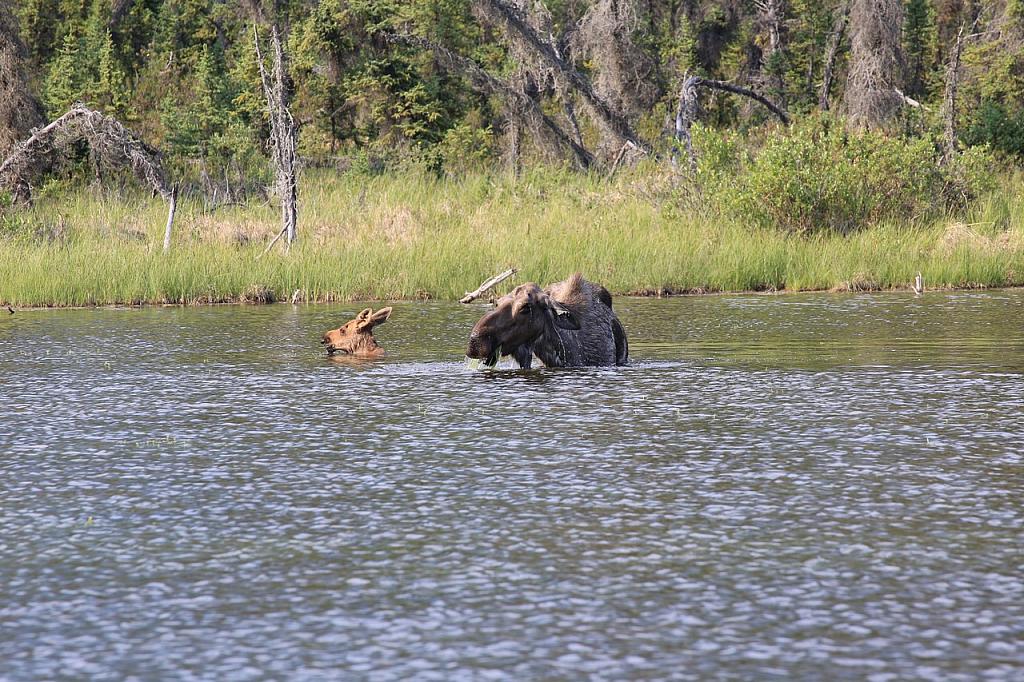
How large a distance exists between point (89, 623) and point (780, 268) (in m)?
19.5

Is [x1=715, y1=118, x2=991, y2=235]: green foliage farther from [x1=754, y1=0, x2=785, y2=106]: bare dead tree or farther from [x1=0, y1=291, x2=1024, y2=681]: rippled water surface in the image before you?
[x1=0, y1=291, x2=1024, y2=681]: rippled water surface

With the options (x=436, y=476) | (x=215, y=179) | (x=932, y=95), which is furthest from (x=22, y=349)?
(x=932, y=95)

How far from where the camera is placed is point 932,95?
38.9 metres

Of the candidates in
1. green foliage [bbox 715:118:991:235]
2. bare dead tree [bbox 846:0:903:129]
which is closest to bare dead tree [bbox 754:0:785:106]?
bare dead tree [bbox 846:0:903:129]

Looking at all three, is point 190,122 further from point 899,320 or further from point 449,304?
point 899,320

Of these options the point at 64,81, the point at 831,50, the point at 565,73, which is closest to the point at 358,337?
the point at 565,73

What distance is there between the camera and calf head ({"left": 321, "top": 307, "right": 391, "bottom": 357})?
14938mm

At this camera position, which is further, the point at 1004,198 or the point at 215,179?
the point at 215,179

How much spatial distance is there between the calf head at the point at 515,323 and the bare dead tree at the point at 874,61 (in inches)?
866

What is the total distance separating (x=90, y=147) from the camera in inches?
1201

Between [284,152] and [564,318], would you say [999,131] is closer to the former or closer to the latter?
[284,152]

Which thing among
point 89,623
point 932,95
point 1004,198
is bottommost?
point 89,623

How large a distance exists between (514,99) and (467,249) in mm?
13186

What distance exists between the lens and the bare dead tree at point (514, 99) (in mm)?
37219
